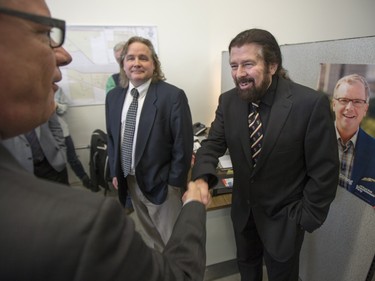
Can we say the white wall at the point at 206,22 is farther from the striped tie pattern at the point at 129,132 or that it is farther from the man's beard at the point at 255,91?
the man's beard at the point at 255,91

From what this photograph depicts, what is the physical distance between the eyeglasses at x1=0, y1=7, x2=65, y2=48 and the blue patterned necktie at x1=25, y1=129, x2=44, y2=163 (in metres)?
1.55

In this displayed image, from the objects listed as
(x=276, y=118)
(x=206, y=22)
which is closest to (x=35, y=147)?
(x=276, y=118)

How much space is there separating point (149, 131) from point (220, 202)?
0.69 metres

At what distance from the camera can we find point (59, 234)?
30 centimetres

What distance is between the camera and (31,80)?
0.40m

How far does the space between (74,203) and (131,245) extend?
11cm

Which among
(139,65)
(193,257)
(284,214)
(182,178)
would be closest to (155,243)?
(182,178)

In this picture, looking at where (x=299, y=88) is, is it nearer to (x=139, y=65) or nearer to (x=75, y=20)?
(x=139, y=65)

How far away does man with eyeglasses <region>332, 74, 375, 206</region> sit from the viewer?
99cm

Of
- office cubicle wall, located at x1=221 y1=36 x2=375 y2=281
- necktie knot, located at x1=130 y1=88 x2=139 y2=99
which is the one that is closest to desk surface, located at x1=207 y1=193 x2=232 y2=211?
office cubicle wall, located at x1=221 y1=36 x2=375 y2=281

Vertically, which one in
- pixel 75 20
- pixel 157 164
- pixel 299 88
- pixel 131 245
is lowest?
pixel 157 164

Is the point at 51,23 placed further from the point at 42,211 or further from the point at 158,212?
the point at 158,212

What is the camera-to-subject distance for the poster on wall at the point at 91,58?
7.96ft

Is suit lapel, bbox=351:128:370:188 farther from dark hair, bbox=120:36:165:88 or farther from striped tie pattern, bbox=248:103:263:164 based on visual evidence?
dark hair, bbox=120:36:165:88
